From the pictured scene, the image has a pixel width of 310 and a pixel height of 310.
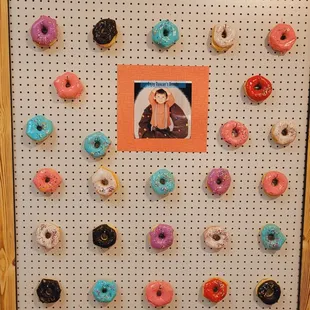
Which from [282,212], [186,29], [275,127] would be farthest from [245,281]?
[186,29]

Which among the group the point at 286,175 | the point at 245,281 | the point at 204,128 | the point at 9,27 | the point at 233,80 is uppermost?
the point at 9,27

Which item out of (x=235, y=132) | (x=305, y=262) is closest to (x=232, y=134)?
(x=235, y=132)

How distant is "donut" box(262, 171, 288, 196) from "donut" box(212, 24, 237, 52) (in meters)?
0.39

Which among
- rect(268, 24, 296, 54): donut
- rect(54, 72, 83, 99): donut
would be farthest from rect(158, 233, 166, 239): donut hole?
rect(268, 24, 296, 54): donut

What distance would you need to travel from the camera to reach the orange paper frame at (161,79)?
1.22m

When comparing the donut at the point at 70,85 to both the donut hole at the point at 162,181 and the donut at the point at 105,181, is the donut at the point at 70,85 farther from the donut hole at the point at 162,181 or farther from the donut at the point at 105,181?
the donut hole at the point at 162,181

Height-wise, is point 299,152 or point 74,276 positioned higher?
point 299,152

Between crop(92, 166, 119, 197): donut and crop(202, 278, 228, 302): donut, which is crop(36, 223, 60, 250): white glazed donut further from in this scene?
crop(202, 278, 228, 302): donut

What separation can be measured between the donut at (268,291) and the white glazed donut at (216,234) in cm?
18

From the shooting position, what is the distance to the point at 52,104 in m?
1.23

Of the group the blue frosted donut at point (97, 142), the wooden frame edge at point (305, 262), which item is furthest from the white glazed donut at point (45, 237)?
the wooden frame edge at point (305, 262)

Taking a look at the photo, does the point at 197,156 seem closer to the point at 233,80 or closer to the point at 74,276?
the point at 233,80

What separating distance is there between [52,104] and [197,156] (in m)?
0.44

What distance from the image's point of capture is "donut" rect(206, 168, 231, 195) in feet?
4.04
